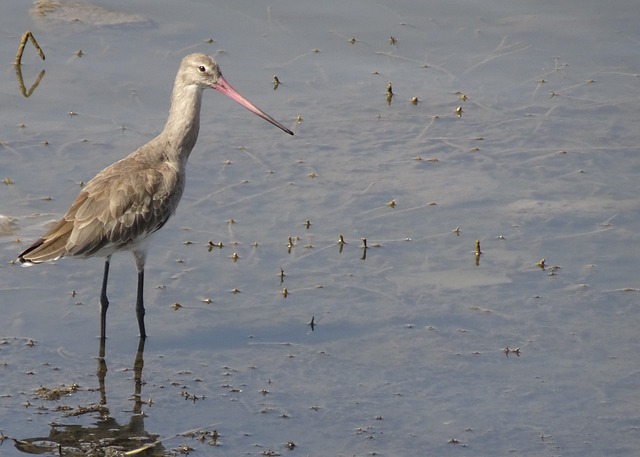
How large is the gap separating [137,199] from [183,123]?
753mm

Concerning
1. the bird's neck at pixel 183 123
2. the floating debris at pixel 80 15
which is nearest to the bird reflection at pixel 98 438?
the bird's neck at pixel 183 123

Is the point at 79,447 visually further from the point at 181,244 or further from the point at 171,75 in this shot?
the point at 171,75

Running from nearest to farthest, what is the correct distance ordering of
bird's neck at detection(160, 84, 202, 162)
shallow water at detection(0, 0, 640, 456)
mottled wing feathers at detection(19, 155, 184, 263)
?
shallow water at detection(0, 0, 640, 456) → mottled wing feathers at detection(19, 155, 184, 263) → bird's neck at detection(160, 84, 202, 162)

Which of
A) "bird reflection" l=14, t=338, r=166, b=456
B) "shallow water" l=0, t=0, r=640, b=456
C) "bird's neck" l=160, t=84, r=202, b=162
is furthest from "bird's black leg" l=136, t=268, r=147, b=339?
"bird's neck" l=160, t=84, r=202, b=162

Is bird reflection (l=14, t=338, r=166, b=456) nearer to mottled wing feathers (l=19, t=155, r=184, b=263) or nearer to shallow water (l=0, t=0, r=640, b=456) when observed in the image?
shallow water (l=0, t=0, r=640, b=456)

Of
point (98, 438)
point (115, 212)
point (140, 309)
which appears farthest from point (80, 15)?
point (98, 438)

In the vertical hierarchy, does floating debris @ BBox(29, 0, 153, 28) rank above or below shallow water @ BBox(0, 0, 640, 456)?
above

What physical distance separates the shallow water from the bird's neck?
910mm

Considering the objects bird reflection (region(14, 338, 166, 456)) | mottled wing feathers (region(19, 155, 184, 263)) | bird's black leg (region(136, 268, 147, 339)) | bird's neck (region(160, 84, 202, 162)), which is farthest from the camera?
bird's neck (region(160, 84, 202, 162))

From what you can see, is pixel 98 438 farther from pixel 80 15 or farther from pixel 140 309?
pixel 80 15

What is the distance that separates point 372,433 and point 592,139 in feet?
16.5

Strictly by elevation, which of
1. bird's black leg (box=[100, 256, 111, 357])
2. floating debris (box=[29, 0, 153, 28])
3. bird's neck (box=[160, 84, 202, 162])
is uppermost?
floating debris (box=[29, 0, 153, 28])

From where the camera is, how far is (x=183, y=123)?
927cm

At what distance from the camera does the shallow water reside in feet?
26.0
